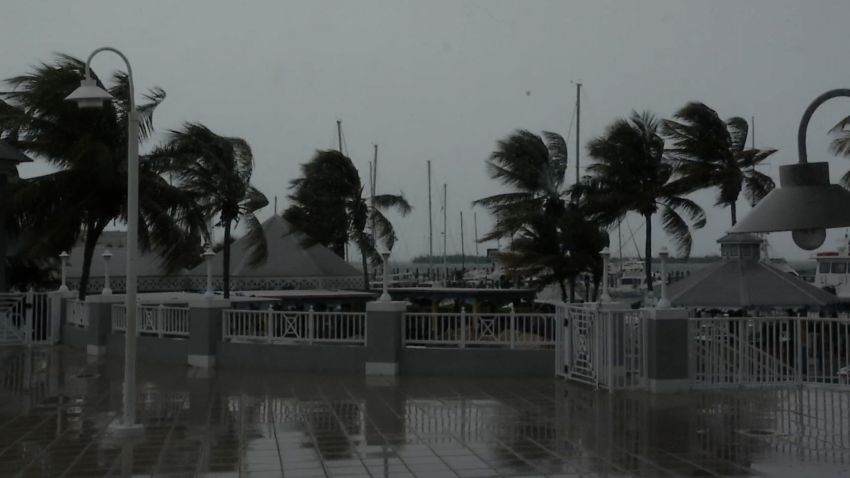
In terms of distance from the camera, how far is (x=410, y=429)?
38.0 ft

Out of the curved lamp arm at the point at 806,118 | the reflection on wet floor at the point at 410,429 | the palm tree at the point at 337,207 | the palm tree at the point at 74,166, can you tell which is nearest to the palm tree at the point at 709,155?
the palm tree at the point at 337,207

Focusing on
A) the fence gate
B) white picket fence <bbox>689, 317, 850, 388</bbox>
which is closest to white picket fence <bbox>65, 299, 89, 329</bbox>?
the fence gate

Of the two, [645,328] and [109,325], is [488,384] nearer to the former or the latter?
[645,328]

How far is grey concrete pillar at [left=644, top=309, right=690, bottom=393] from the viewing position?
47.3 ft

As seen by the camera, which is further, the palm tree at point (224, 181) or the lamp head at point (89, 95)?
the palm tree at point (224, 181)

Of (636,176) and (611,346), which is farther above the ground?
(636,176)

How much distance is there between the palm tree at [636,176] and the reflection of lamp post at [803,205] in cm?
2829

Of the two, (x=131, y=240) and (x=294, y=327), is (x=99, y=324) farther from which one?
(x=131, y=240)

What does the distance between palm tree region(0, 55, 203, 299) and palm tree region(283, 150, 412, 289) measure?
44.6 feet

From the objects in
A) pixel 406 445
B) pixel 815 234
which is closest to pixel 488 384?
pixel 406 445

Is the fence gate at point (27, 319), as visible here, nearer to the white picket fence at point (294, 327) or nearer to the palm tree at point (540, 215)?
the white picket fence at point (294, 327)

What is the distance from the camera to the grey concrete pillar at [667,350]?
14.4m

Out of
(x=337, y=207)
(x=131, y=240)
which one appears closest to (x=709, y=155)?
(x=337, y=207)

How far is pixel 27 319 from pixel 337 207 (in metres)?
17.6
